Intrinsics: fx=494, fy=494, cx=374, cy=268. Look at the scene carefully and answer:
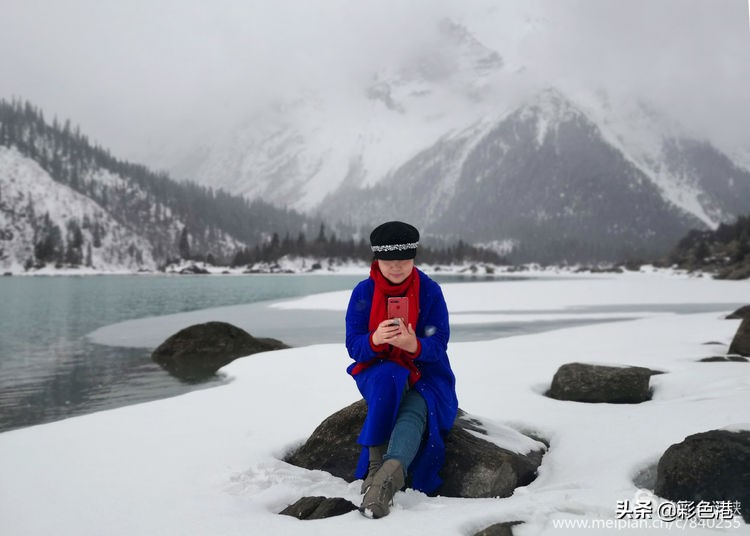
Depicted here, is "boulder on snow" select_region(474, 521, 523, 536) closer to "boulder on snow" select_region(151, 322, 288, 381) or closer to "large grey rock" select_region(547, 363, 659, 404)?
"large grey rock" select_region(547, 363, 659, 404)

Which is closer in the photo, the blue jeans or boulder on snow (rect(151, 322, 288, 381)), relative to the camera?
the blue jeans

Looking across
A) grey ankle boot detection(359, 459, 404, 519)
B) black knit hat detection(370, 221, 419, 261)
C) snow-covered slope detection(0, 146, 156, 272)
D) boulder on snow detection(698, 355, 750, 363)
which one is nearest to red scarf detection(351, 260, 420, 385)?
black knit hat detection(370, 221, 419, 261)

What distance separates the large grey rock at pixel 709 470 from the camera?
3.21 m

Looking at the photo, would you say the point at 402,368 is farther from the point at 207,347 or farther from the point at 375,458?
the point at 207,347

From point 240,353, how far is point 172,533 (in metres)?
11.5

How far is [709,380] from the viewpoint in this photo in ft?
23.7

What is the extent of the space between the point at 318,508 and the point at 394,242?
2.12 metres

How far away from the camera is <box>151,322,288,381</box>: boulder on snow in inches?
540

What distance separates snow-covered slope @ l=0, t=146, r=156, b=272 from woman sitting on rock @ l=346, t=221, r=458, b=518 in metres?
179

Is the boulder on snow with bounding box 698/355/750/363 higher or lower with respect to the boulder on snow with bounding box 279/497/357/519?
higher

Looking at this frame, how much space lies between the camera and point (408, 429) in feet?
13.1

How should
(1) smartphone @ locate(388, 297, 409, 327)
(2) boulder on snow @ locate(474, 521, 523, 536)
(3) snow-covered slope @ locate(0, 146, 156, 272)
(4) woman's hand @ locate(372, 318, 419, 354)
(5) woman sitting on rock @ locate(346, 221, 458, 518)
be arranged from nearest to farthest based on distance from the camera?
(2) boulder on snow @ locate(474, 521, 523, 536)
(4) woman's hand @ locate(372, 318, 419, 354)
(1) smartphone @ locate(388, 297, 409, 327)
(5) woman sitting on rock @ locate(346, 221, 458, 518)
(3) snow-covered slope @ locate(0, 146, 156, 272)

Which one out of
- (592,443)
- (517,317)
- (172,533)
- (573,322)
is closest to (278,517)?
(172,533)

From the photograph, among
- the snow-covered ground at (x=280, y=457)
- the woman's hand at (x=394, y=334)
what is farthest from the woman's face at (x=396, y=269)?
the snow-covered ground at (x=280, y=457)
